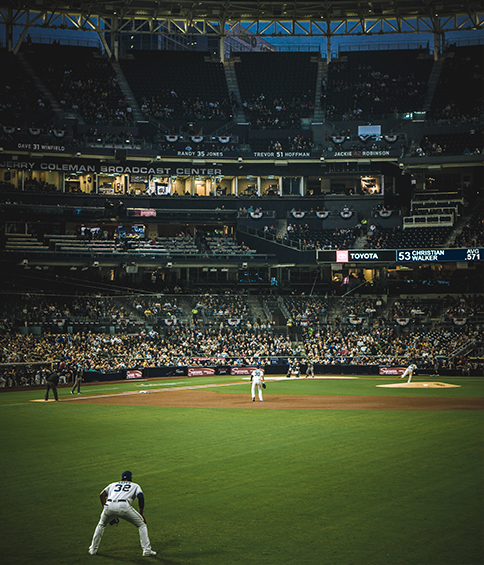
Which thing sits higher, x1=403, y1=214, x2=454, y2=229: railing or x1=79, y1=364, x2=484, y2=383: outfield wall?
x1=403, y1=214, x2=454, y2=229: railing

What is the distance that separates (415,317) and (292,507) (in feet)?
154

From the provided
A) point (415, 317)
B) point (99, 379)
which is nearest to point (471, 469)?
point (99, 379)

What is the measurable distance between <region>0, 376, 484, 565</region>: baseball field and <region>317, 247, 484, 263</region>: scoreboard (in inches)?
1190

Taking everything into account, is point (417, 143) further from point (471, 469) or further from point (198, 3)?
point (471, 469)

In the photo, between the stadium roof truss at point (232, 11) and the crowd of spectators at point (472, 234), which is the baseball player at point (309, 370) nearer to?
the crowd of spectators at point (472, 234)

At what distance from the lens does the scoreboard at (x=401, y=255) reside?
56.0 meters

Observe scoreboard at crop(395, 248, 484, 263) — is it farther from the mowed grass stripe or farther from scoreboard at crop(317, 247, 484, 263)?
the mowed grass stripe

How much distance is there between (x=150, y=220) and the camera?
66.1 m

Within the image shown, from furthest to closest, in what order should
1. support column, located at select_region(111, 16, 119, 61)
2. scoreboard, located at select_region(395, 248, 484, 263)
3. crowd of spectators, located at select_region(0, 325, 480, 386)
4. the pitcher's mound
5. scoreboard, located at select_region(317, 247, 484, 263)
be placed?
support column, located at select_region(111, 16, 119, 61)
scoreboard, located at select_region(317, 247, 484, 263)
scoreboard, located at select_region(395, 248, 484, 263)
crowd of spectators, located at select_region(0, 325, 480, 386)
the pitcher's mound

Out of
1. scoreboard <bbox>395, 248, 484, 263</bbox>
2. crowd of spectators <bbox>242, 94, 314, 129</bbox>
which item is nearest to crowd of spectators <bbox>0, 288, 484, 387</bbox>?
scoreboard <bbox>395, 248, 484, 263</bbox>

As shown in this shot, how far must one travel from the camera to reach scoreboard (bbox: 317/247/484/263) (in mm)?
55969

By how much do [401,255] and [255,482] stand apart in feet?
154

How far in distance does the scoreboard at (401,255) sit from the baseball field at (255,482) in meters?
30.2

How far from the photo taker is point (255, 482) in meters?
14.7
